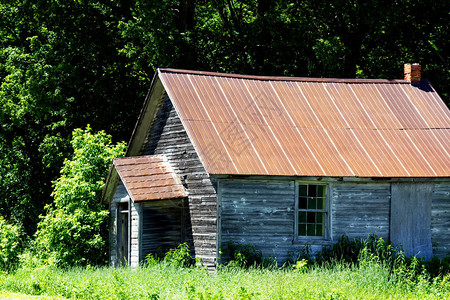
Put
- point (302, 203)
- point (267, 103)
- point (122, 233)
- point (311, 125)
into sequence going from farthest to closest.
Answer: point (267, 103), point (122, 233), point (311, 125), point (302, 203)

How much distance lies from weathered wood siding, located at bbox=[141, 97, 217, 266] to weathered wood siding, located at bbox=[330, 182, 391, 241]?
3504mm

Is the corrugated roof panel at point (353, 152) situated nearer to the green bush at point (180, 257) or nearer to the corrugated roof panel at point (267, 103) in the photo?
the corrugated roof panel at point (267, 103)

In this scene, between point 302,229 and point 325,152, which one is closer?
point 325,152

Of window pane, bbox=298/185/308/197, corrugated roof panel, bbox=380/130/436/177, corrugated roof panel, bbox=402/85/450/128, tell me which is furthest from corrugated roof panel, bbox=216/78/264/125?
corrugated roof panel, bbox=402/85/450/128

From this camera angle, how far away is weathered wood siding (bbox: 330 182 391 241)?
65.4ft

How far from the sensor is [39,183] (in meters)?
34.7

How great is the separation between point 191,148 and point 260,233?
3.20 m

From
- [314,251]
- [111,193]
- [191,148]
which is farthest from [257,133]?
[111,193]

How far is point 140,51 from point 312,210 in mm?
14093

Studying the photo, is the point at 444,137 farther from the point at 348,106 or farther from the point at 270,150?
the point at 270,150

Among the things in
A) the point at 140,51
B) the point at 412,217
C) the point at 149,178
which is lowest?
the point at 412,217

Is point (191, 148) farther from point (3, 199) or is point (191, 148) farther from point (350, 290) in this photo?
point (3, 199)

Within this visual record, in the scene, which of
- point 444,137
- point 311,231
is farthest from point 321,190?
point 444,137

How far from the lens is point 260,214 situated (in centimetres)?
1922
